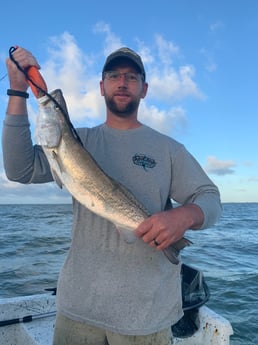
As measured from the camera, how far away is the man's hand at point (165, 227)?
8.44 feet

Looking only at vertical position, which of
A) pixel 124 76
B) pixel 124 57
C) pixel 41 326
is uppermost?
pixel 124 57

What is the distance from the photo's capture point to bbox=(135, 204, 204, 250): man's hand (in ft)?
8.44

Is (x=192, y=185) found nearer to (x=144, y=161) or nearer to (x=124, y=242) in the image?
(x=144, y=161)

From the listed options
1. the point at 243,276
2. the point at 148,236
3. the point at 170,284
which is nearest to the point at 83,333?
the point at 170,284

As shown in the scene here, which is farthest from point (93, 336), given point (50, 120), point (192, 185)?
point (50, 120)

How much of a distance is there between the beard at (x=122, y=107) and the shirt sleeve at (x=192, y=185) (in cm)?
56

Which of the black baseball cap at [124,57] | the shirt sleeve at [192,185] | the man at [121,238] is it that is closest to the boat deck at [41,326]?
the man at [121,238]

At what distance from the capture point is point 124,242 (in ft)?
9.44

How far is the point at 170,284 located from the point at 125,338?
20.7 inches

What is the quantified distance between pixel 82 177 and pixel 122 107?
32.9 inches

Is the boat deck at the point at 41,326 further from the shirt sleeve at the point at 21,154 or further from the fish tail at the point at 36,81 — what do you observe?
the fish tail at the point at 36,81

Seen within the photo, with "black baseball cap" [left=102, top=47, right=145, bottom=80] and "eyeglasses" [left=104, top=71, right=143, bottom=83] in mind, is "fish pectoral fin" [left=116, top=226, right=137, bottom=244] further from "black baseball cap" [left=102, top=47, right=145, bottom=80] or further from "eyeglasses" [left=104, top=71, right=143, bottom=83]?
"black baseball cap" [left=102, top=47, right=145, bottom=80]

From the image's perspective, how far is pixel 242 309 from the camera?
31.4 ft

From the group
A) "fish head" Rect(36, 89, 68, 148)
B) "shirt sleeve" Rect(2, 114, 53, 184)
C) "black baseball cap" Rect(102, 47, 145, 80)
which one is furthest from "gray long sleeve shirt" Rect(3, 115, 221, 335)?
"black baseball cap" Rect(102, 47, 145, 80)
